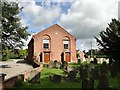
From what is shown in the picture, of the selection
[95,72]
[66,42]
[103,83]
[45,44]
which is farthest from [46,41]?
[103,83]

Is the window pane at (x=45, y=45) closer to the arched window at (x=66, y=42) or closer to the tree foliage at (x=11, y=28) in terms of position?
the arched window at (x=66, y=42)

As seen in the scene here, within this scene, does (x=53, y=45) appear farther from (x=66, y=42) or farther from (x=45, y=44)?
(x=66, y=42)

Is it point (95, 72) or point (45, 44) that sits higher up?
point (45, 44)

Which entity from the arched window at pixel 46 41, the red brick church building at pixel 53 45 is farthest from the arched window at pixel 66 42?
the arched window at pixel 46 41

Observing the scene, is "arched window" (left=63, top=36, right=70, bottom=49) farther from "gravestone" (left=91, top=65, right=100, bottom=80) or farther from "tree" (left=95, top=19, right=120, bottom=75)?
"gravestone" (left=91, top=65, right=100, bottom=80)

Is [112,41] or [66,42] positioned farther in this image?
[66,42]

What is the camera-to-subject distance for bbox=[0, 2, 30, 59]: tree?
1474 inches

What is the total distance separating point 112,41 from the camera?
3722 centimetres

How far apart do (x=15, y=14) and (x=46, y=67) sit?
10.2 metres

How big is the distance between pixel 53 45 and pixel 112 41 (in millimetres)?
23719

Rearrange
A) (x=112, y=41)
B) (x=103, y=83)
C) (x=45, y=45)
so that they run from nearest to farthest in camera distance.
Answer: (x=103, y=83) < (x=112, y=41) < (x=45, y=45)

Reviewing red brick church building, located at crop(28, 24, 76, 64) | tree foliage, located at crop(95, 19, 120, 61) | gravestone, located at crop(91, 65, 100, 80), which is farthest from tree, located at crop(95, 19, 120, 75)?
red brick church building, located at crop(28, 24, 76, 64)

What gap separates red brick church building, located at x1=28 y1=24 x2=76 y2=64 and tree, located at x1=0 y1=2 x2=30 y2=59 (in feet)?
55.8

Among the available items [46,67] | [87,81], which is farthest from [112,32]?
[87,81]
